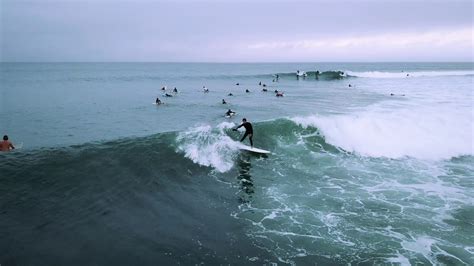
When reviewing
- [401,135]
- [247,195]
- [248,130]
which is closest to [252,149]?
[248,130]

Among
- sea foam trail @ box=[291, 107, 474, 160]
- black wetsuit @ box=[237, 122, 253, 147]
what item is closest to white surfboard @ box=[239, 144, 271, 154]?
black wetsuit @ box=[237, 122, 253, 147]

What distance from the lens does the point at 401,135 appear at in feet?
76.3

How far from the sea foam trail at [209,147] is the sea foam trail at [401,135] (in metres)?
6.59

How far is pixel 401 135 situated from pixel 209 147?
13.0m

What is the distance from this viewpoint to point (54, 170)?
51.9ft

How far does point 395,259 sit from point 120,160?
510 inches

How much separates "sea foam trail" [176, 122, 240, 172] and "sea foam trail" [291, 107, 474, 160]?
659 cm

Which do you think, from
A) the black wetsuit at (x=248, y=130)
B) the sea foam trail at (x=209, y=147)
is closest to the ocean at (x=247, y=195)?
the sea foam trail at (x=209, y=147)

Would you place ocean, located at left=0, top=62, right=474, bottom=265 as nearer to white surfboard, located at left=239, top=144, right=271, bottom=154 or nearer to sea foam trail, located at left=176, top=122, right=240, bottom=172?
sea foam trail, located at left=176, top=122, right=240, bottom=172

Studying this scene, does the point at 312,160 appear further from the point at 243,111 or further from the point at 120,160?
the point at 243,111

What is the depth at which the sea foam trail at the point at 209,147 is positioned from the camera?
1805 cm

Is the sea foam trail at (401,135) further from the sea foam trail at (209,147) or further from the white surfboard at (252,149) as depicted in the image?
the sea foam trail at (209,147)

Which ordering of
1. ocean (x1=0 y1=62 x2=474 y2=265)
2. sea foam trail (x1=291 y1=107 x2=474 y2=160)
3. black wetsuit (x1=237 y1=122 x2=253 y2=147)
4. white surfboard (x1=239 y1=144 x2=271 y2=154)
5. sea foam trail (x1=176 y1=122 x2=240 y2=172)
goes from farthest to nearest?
1. sea foam trail (x1=291 y1=107 x2=474 y2=160)
2. black wetsuit (x1=237 y1=122 x2=253 y2=147)
3. white surfboard (x1=239 y1=144 x2=271 y2=154)
4. sea foam trail (x1=176 y1=122 x2=240 y2=172)
5. ocean (x1=0 y1=62 x2=474 y2=265)

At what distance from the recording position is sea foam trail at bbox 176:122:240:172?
18.0m
